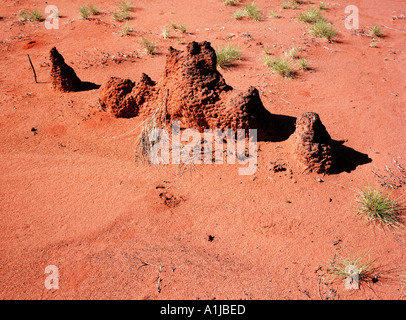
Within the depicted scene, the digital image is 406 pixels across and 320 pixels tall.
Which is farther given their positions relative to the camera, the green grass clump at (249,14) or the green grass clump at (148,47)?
the green grass clump at (249,14)

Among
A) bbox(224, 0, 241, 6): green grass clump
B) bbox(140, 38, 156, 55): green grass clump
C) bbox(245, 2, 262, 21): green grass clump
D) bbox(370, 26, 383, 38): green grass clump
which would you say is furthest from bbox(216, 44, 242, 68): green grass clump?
bbox(224, 0, 241, 6): green grass clump

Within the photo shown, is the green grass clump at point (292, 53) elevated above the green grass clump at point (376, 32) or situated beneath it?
situated beneath

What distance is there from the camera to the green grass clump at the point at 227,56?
5738 mm

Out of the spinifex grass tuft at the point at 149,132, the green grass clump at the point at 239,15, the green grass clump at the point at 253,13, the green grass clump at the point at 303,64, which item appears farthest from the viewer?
the green grass clump at the point at 239,15

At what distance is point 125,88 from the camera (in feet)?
14.2

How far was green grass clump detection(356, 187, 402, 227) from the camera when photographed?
298 centimetres

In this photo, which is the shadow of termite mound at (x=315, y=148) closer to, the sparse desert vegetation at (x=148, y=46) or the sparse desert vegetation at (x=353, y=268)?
the sparse desert vegetation at (x=353, y=268)

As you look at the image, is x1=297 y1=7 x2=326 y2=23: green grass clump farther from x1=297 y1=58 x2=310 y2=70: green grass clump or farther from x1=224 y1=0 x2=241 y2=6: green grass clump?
x1=297 y1=58 x2=310 y2=70: green grass clump

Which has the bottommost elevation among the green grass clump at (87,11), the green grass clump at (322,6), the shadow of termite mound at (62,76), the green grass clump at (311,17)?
the shadow of termite mound at (62,76)

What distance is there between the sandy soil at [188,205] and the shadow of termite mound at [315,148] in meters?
0.13

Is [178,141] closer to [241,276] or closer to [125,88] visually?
[125,88]

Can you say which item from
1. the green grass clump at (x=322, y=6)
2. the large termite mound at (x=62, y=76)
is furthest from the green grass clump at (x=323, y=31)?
the large termite mound at (x=62, y=76)

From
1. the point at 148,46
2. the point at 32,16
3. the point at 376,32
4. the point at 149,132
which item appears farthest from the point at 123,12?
the point at 376,32

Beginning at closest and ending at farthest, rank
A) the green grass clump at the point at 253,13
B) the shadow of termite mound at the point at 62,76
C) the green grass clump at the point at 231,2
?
1. the shadow of termite mound at the point at 62,76
2. the green grass clump at the point at 253,13
3. the green grass clump at the point at 231,2
